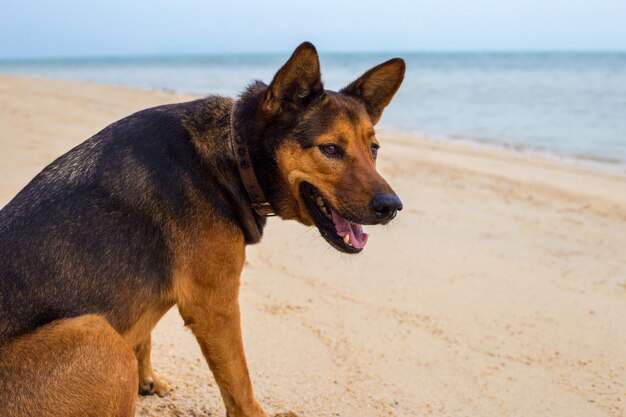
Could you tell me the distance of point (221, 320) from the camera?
3.59 m

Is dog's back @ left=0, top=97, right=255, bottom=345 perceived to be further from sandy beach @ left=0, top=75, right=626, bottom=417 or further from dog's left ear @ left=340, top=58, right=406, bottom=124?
sandy beach @ left=0, top=75, right=626, bottom=417

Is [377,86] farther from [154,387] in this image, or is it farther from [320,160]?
[154,387]

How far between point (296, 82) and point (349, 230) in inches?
35.1

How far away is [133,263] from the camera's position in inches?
133

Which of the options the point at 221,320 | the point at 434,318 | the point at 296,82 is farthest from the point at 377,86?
the point at 434,318

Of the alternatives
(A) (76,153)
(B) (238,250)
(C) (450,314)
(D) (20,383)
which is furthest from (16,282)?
(C) (450,314)

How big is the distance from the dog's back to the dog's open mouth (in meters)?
0.46

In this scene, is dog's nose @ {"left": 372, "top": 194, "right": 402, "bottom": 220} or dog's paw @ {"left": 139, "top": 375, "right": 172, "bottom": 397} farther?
dog's paw @ {"left": 139, "top": 375, "right": 172, "bottom": 397}

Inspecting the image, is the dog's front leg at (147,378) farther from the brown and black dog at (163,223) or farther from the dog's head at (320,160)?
the dog's head at (320,160)

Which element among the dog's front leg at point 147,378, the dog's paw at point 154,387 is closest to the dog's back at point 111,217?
the dog's front leg at point 147,378

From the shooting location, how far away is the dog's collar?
12.1 feet

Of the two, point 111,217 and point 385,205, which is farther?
point 385,205

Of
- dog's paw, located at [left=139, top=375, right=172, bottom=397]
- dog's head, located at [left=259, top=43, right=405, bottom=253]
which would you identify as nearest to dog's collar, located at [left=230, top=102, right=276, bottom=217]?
dog's head, located at [left=259, top=43, right=405, bottom=253]

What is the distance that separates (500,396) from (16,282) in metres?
3.22
